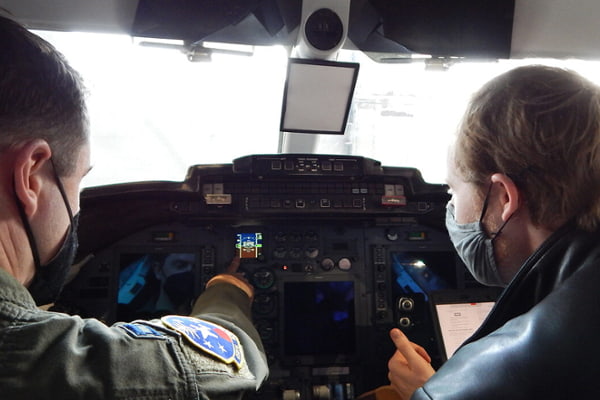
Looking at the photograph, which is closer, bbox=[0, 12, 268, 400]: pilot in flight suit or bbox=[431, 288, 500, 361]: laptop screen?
bbox=[0, 12, 268, 400]: pilot in flight suit

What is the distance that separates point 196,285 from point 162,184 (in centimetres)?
65

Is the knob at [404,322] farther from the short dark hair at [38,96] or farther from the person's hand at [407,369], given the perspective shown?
the short dark hair at [38,96]

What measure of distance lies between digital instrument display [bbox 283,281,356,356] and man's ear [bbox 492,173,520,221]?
4.72 ft

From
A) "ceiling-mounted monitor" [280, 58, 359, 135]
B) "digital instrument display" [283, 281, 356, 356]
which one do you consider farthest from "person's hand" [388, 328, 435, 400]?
"ceiling-mounted monitor" [280, 58, 359, 135]

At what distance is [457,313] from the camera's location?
2381mm

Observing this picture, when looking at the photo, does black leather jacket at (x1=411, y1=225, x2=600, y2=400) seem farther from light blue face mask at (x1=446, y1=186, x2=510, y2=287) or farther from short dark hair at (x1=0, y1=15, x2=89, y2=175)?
short dark hair at (x1=0, y1=15, x2=89, y2=175)

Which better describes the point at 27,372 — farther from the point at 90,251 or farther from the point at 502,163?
the point at 90,251

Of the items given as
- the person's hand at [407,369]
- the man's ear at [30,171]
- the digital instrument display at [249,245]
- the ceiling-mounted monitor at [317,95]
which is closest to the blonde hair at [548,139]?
the ceiling-mounted monitor at [317,95]

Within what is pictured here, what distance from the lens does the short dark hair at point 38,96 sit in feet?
2.89

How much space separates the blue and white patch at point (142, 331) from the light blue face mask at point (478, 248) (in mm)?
1080

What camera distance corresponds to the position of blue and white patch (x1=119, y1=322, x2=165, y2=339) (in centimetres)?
89

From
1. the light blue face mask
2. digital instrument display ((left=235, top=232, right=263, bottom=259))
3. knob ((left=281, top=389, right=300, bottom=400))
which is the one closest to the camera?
the light blue face mask

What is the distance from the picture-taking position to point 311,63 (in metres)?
1.85

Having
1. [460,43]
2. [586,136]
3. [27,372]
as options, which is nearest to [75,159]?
[27,372]
